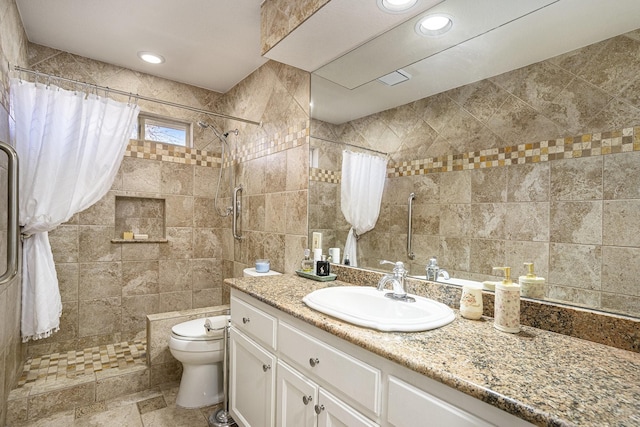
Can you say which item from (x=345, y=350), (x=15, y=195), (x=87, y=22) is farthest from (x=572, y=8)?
(x=87, y=22)

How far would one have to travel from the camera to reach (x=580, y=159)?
3.47 ft

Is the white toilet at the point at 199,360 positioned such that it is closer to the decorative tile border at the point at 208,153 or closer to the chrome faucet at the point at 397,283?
the chrome faucet at the point at 397,283

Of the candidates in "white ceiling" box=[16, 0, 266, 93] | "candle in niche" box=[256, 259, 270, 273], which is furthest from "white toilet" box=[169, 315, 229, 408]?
"white ceiling" box=[16, 0, 266, 93]

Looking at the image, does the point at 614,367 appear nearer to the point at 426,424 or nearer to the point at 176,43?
the point at 426,424

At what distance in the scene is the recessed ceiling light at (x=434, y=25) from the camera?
148cm

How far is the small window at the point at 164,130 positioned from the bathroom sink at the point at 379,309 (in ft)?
8.11

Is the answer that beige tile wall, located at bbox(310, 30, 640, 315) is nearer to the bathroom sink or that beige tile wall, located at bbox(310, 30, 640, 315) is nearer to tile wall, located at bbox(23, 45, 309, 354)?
the bathroom sink

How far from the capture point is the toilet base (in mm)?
2104

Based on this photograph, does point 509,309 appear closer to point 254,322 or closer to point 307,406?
point 307,406

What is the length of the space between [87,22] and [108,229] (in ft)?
5.27

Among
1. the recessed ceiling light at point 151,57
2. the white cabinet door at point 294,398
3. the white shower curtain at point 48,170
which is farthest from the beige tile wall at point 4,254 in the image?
the white cabinet door at point 294,398

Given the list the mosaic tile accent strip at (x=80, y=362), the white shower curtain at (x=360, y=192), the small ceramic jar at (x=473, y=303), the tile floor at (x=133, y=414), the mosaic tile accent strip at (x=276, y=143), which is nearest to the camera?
the small ceramic jar at (x=473, y=303)

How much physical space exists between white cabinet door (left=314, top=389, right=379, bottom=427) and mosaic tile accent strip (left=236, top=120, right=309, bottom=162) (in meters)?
1.63

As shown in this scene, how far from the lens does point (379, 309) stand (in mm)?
1436
